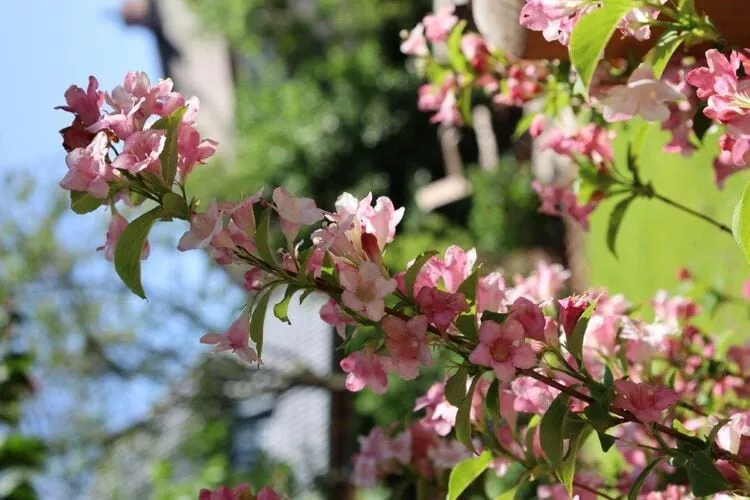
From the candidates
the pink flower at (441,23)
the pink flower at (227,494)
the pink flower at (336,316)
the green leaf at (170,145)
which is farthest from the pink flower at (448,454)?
the pink flower at (441,23)

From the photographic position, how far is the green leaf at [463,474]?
1193 mm

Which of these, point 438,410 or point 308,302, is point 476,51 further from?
point 308,302

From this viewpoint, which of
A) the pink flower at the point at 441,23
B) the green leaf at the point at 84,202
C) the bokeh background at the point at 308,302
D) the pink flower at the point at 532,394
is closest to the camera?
the green leaf at the point at 84,202

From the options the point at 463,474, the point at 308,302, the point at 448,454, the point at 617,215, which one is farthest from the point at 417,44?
the point at 308,302

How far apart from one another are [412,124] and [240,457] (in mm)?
3900

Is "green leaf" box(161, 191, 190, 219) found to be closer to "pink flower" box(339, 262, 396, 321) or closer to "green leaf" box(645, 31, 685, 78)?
"pink flower" box(339, 262, 396, 321)

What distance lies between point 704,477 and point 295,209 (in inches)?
19.3

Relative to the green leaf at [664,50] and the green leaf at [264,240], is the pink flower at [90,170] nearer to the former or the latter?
the green leaf at [264,240]

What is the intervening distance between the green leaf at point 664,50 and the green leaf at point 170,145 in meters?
0.50

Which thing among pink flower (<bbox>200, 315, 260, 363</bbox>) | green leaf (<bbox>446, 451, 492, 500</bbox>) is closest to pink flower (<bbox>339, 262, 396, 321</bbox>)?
pink flower (<bbox>200, 315, 260, 363</bbox>)

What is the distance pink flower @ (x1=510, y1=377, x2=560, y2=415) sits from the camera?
1.16 metres

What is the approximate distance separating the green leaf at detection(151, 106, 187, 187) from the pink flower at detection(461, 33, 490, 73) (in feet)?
Answer: 2.95

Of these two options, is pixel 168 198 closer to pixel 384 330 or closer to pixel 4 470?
pixel 384 330

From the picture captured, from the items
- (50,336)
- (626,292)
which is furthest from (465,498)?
(50,336)
